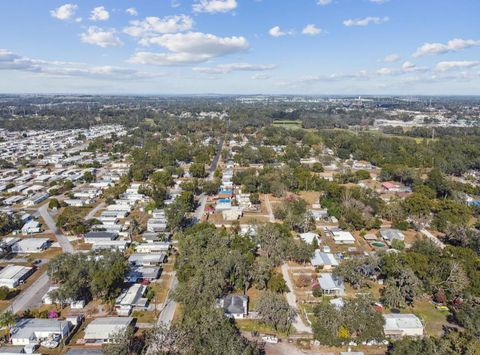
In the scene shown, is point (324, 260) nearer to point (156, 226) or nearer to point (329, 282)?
point (329, 282)

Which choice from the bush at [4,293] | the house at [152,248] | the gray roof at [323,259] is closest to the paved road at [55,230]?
the house at [152,248]

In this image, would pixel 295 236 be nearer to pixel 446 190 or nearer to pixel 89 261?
pixel 89 261

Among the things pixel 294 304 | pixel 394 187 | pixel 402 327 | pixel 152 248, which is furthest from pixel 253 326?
pixel 394 187

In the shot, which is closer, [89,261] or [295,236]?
[89,261]

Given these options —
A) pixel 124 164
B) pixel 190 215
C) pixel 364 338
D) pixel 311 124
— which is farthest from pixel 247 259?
pixel 311 124

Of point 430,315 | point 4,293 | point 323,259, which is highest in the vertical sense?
point 4,293

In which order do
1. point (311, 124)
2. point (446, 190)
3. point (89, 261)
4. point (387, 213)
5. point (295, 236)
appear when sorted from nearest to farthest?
point (89, 261) < point (295, 236) < point (387, 213) < point (446, 190) < point (311, 124)

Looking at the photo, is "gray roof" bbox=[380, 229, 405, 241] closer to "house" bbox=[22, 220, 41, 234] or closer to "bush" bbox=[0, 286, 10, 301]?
"bush" bbox=[0, 286, 10, 301]
